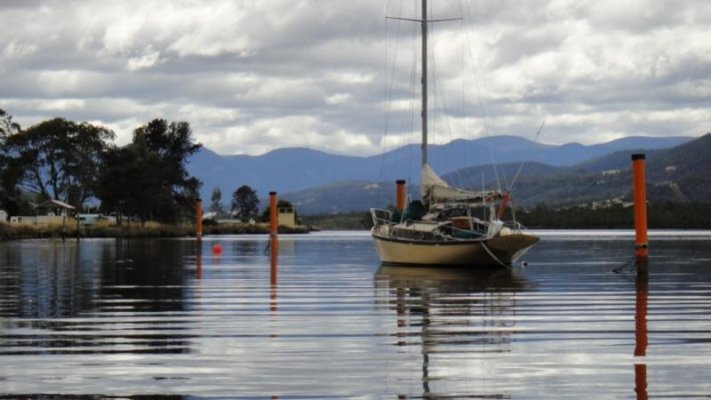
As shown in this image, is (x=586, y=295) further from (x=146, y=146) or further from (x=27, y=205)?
(x=27, y=205)

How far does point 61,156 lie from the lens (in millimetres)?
136125

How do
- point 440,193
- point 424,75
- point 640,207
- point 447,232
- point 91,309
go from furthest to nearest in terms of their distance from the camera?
point 424,75 → point 440,193 → point 447,232 → point 640,207 → point 91,309

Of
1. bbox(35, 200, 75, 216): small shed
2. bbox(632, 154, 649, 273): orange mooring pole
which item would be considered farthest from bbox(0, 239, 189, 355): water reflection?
bbox(35, 200, 75, 216): small shed

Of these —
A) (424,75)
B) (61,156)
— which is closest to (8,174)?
(61,156)

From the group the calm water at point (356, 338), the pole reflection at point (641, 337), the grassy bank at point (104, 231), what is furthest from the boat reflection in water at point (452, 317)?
the grassy bank at point (104, 231)

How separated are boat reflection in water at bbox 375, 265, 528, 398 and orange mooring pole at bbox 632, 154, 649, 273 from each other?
11.3 feet

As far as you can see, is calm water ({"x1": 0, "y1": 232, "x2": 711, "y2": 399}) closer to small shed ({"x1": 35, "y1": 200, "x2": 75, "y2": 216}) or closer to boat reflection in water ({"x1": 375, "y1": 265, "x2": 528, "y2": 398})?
boat reflection in water ({"x1": 375, "y1": 265, "x2": 528, "y2": 398})

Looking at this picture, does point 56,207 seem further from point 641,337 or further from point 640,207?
point 641,337

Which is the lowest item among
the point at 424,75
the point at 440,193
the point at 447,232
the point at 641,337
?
the point at 641,337

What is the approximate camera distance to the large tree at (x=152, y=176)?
412 feet

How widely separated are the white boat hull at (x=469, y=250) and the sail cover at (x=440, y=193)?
315cm

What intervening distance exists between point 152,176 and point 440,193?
3260 inches

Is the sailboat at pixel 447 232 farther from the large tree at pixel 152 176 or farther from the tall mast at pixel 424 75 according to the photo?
the large tree at pixel 152 176

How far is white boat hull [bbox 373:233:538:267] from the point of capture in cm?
4228
